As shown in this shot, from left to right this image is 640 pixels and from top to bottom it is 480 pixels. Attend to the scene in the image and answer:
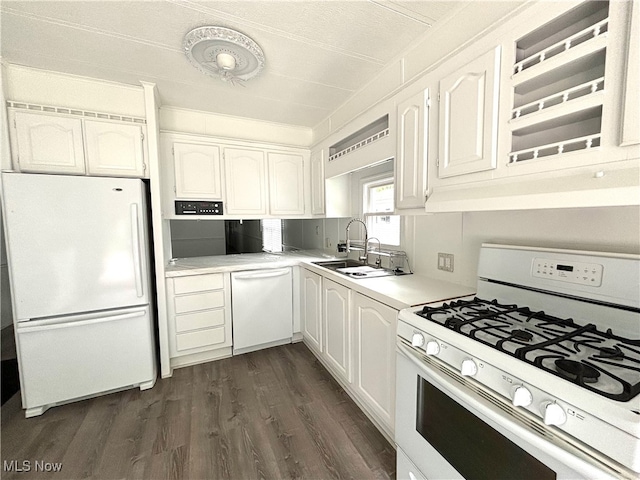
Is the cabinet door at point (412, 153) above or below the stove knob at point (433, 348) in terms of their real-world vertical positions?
above

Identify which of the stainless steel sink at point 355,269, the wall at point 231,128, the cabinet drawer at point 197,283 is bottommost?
the cabinet drawer at point 197,283

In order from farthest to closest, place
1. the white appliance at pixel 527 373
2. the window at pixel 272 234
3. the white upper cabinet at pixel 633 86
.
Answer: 1. the window at pixel 272 234
2. the white upper cabinet at pixel 633 86
3. the white appliance at pixel 527 373

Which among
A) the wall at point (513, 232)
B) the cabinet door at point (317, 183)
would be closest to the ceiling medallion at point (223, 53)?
the cabinet door at point (317, 183)

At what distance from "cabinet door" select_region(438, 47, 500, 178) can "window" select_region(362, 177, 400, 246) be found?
96cm

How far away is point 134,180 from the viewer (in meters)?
2.02

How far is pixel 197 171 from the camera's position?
2.61 m

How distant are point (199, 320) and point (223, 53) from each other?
2.15 metres

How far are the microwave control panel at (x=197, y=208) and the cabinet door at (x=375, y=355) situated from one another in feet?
5.61

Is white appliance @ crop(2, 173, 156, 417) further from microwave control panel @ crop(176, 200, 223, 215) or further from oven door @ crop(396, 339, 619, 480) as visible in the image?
oven door @ crop(396, 339, 619, 480)

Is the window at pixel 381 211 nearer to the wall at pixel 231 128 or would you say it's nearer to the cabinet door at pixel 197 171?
the wall at pixel 231 128

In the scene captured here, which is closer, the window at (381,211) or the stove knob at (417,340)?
the stove knob at (417,340)

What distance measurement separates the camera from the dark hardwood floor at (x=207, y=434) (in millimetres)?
1452

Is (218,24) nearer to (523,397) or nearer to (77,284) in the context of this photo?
(77,284)

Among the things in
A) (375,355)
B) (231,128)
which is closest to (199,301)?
(375,355)
